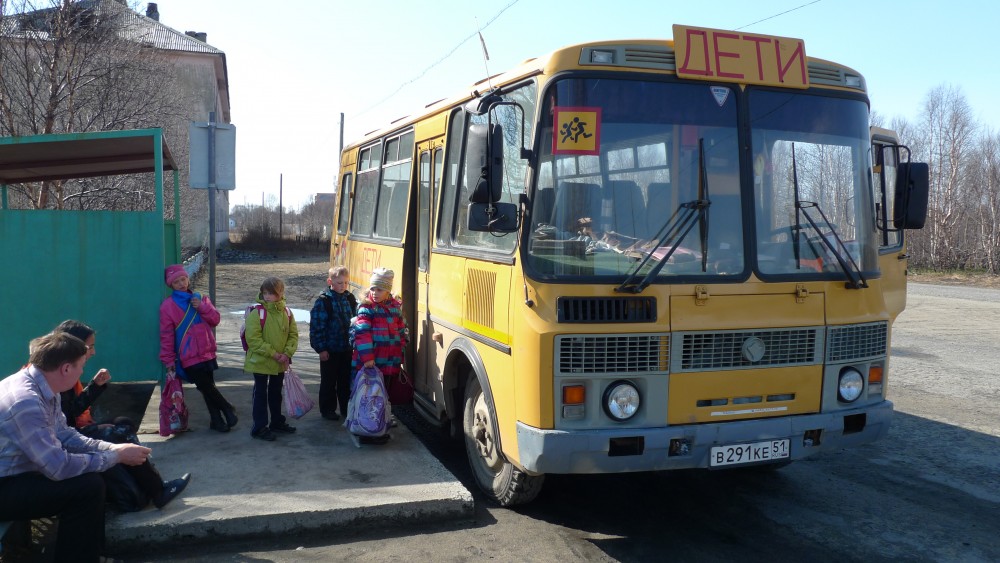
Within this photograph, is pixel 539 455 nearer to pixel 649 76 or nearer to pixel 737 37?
pixel 649 76

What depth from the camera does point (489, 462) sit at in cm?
565

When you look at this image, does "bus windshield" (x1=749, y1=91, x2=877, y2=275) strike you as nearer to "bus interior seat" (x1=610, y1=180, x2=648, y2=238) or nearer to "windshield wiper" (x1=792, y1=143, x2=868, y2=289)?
"windshield wiper" (x1=792, y1=143, x2=868, y2=289)

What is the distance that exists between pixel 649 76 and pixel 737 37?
70 centimetres

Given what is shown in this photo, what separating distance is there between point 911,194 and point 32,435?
5576 millimetres

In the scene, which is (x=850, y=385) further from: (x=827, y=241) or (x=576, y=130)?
(x=576, y=130)

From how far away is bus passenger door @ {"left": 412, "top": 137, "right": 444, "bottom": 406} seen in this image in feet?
22.1

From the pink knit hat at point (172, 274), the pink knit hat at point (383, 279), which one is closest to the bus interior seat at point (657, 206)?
the pink knit hat at point (383, 279)

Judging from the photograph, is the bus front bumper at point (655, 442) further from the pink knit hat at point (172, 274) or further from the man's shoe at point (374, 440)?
the pink knit hat at point (172, 274)

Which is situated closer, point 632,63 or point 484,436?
point 632,63

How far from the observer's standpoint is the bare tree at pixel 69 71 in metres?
11.4

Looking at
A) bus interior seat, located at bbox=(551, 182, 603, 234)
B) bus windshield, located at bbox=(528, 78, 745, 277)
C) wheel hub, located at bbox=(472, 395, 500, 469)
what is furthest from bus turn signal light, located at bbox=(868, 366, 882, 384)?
wheel hub, located at bbox=(472, 395, 500, 469)

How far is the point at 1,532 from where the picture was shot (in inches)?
165

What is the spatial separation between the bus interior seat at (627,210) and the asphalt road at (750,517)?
6.29 ft

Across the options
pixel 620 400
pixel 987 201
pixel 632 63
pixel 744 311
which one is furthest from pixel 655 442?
pixel 987 201
